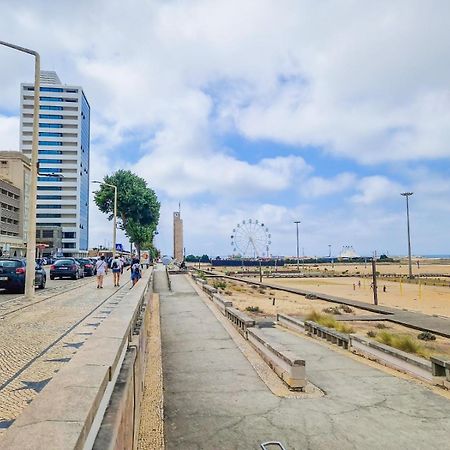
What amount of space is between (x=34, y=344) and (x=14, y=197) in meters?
92.4

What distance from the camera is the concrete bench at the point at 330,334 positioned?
42.0 feet

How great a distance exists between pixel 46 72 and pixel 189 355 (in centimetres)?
14431

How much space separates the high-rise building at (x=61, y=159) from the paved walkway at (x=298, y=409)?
365 feet

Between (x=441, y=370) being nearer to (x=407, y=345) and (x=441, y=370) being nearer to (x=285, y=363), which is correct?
(x=285, y=363)

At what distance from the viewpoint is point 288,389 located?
7824 mm

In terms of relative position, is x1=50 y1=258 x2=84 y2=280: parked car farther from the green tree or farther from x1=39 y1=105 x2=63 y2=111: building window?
x1=39 y1=105 x2=63 y2=111: building window

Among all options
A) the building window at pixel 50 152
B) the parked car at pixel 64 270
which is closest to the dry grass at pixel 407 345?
the parked car at pixel 64 270

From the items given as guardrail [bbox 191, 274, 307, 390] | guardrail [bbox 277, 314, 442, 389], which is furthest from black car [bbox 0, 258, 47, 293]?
guardrail [bbox 277, 314, 442, 389]

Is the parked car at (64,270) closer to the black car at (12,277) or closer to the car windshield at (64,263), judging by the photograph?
the car windshield at (64,263)

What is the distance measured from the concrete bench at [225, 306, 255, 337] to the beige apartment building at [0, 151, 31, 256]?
74.5 metres

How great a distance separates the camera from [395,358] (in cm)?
1012

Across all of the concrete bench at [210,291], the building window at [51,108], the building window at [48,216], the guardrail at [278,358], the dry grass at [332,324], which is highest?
the building window at [51,108]

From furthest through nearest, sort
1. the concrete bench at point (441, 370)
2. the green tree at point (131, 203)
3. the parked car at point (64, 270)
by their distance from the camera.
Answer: the green tree at point (131, 203)
the parked car at point (64, 270)
the concrete bench at point (441, 370)

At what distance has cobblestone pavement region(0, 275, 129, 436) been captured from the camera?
4359mm
